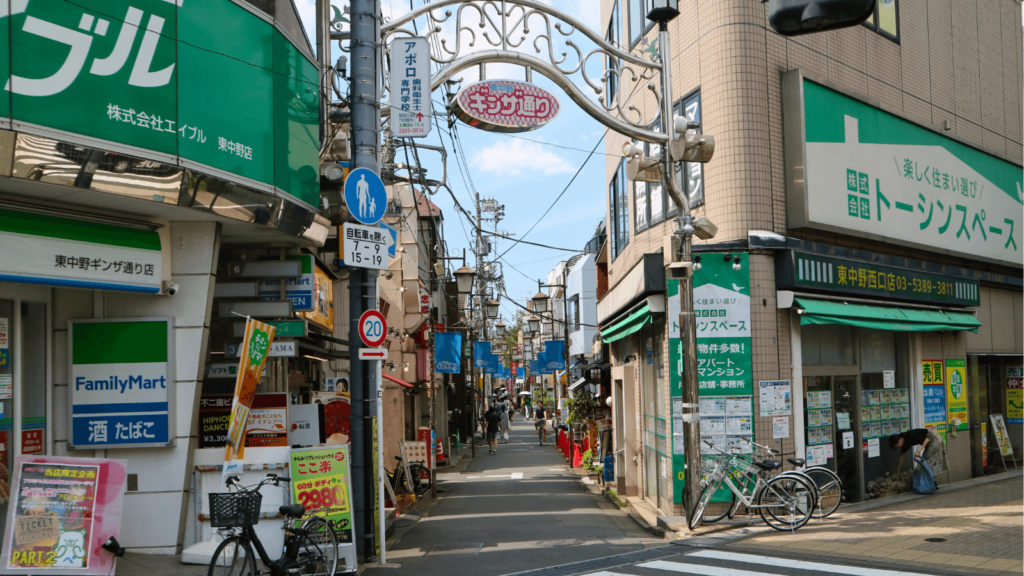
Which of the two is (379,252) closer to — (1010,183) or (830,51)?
(830,51)

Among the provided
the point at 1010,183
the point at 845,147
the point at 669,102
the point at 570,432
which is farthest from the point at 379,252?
the point at 570,432

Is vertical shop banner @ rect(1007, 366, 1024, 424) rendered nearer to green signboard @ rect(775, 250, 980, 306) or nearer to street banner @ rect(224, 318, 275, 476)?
green signboard @ rect(775, 250, 980, 306)

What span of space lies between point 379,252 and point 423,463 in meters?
9.79

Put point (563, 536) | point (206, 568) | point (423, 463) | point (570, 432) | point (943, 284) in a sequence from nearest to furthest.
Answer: point (206, 568), point (563, 536), point (943, 284), point (423, 463), point (570, 432)

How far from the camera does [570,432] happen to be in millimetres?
27219

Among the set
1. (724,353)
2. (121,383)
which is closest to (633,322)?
(724,353)

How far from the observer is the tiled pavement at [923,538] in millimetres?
8516

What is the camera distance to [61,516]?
741 centimetres

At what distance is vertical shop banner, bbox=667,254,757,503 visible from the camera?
11703 mm

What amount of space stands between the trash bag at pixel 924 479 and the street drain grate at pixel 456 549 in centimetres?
846

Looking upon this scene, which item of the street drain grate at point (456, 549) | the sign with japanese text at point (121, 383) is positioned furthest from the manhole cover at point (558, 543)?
the sign with japanese text at point (121, 383)

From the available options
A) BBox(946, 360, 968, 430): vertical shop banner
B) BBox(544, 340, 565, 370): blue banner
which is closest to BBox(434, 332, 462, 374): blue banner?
BBox(544, 340, 565, 370): blue banner

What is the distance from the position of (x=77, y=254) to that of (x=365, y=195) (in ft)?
10.7

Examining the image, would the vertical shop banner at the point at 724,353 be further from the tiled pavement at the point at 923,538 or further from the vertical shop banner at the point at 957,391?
the vertical shop banner at the point at 957,391
